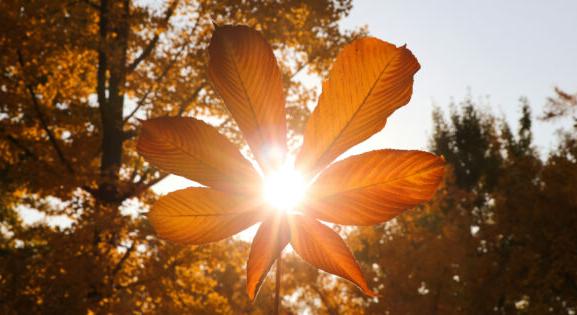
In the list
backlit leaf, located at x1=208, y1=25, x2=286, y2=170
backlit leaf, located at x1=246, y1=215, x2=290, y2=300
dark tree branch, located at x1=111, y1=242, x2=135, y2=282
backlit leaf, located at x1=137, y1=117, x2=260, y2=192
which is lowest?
backlit leaf, located at x1=246, y1=215, x2=290, y2=300

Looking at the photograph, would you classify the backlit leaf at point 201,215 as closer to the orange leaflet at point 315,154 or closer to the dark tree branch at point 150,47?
the orange leaflet at point 315,154

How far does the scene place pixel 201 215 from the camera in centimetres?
26

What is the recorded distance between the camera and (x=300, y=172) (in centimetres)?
→ 25

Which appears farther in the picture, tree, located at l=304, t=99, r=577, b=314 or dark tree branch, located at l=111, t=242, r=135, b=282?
tree, located at l=304, t=99, r=577, b=314

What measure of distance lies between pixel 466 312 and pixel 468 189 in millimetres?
8584

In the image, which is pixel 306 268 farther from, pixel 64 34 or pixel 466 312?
pixel 64 34

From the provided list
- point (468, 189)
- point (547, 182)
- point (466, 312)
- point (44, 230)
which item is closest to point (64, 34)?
point (44, 230)

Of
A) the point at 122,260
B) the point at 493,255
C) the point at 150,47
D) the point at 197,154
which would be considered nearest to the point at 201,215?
the point at 197,154

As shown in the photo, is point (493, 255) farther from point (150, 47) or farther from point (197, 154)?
point (197, 154)

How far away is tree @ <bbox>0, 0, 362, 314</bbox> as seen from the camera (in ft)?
14.4

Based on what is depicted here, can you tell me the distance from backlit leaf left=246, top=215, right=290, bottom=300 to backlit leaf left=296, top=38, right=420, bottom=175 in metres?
0.04

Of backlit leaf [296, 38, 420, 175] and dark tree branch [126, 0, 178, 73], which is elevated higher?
dark tree branch [126, 0, 178, 73]

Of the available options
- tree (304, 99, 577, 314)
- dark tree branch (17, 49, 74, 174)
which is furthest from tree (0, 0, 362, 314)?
tree (304, 99, 577, 314)

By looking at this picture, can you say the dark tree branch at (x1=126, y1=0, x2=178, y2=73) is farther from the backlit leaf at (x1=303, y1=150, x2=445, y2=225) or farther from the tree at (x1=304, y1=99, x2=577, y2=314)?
the backlit leaf at (x1=303, y1=150, x2=445, y2=225)
